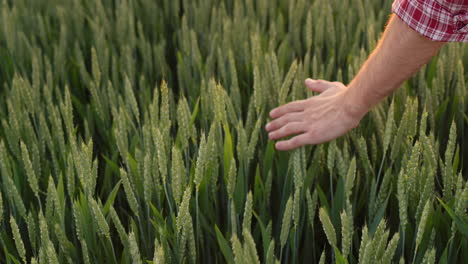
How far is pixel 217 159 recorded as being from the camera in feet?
3.04

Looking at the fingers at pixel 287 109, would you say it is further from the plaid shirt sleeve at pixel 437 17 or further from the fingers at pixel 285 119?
the plaid shirt sleeve at pixel 437 17

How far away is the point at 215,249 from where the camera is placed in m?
0.89

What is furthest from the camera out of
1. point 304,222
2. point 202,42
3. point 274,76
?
point 202,42

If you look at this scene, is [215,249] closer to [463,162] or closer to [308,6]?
[463,162]

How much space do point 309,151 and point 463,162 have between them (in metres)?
0.34

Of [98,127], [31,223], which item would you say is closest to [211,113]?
[98,127]

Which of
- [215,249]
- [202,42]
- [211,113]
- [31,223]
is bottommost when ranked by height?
[215,249]

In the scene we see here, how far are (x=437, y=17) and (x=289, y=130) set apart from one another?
0.35m

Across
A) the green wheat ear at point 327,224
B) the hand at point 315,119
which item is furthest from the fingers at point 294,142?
the green wheat ear at point 327,224

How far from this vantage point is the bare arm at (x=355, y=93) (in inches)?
33.1

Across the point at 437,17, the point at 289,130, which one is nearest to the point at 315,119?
the point at 289,130

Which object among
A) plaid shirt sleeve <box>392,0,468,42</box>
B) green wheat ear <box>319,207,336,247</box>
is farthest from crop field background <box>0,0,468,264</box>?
plaid shirt sleeve <box>392,0,468,42</box>

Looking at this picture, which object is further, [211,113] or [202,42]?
[202,42]

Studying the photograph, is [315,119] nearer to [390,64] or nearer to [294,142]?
[294,142]
